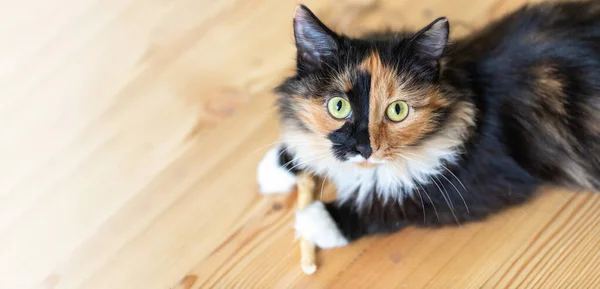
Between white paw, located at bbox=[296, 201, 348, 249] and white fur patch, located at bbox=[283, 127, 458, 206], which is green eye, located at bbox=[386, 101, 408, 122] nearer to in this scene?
white fur patch, located at bbox=[283, 127, 458, 206]

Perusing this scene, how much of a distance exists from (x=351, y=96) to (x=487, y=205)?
1.60 feet

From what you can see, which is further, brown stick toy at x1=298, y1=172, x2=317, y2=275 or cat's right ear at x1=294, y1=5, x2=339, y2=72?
brown stick toy at x1=298, y1=172, x2=317, y2=275

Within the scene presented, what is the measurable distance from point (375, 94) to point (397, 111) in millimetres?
68

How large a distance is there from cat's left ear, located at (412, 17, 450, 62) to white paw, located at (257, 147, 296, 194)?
526 millimetres

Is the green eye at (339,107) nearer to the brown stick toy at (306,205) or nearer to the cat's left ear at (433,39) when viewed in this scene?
the cat's left ear at (433,39)

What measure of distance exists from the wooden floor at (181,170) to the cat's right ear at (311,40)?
452 mm

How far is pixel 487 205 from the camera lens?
4.33ft

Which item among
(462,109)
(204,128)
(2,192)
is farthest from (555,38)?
(2,192)

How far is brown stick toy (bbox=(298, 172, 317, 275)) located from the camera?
1411 mm

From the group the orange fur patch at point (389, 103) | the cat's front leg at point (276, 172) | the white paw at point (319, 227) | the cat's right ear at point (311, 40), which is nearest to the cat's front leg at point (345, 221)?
the white paw at point (319, 227)

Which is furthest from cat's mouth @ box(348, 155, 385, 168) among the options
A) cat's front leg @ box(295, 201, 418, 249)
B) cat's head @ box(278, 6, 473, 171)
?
cat's front leg @ box(295, 201, 418, 249)

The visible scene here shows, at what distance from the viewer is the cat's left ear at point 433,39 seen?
3.40 feet

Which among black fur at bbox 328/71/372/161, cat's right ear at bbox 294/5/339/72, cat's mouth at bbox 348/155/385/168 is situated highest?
cat's right ear at bbox 294/5/339/72

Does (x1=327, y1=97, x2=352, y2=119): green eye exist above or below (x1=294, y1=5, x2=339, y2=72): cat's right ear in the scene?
below
